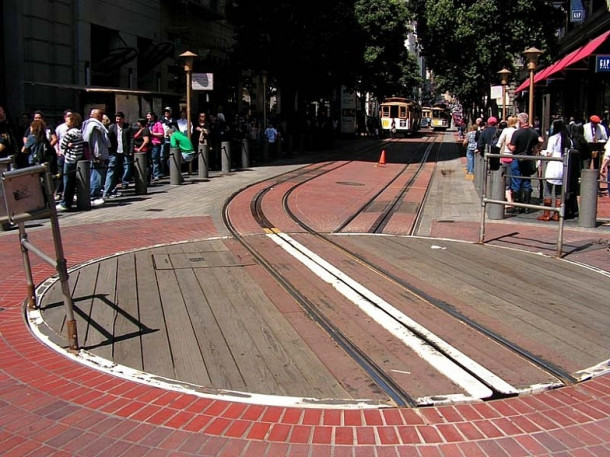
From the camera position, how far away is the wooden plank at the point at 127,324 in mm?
5082

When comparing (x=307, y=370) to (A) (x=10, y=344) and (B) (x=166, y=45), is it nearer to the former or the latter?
(A) (x=10, y=344)

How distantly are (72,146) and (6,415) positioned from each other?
9.09 metres

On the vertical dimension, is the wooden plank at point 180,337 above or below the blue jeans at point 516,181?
below

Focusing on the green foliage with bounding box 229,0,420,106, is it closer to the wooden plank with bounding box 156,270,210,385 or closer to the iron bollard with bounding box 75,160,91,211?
the iron bollard with bounding box 75,160,91,211

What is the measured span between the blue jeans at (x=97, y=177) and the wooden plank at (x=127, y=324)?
5.96 meters

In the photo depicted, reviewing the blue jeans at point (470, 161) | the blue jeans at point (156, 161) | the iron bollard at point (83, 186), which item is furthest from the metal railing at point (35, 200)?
the blue jeans at point (470, 161)

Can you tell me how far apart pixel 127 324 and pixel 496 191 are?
7730 millimetres

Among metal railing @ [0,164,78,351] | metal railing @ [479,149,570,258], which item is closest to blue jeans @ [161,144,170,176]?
metal railing @ [479,149,570,258]

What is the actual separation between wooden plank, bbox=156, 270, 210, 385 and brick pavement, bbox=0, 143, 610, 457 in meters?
0.34

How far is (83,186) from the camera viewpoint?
12594mm

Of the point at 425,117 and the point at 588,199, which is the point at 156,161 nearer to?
the point at 588,199

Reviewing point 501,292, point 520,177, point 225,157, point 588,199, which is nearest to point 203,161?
point 225,157

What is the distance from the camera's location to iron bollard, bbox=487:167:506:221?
11242 millimetres

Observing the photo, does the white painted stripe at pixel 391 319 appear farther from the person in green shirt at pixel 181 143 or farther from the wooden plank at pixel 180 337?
the person in green shirt at pixel 181 143
